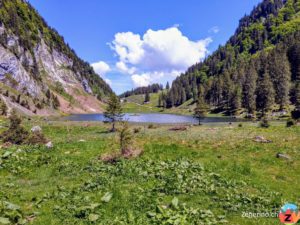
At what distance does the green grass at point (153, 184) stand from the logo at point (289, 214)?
412mm

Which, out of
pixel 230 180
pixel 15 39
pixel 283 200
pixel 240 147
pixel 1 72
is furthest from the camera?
pixel 15 39

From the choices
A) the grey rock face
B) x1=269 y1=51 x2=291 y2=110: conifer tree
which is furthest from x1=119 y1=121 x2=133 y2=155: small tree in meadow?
the grey rock face

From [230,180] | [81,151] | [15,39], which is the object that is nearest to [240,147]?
[230,180]

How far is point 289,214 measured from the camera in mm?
12023

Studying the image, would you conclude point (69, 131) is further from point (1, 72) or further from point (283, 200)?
point (1, 72)

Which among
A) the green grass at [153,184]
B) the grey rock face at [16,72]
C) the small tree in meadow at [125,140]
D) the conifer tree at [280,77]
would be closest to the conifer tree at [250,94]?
the conifer tree at [280,77]

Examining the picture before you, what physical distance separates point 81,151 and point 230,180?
1666cm

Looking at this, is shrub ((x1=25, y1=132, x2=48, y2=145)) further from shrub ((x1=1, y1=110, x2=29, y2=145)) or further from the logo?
the logo

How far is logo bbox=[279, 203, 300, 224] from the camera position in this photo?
37.8ft

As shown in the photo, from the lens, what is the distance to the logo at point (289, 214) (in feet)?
37.8

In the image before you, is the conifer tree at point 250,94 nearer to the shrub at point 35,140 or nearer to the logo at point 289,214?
the shrub at point 35,140

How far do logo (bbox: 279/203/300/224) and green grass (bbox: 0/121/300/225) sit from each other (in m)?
0.41

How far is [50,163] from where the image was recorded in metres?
22.2

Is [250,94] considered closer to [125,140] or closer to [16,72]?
[125,140]
